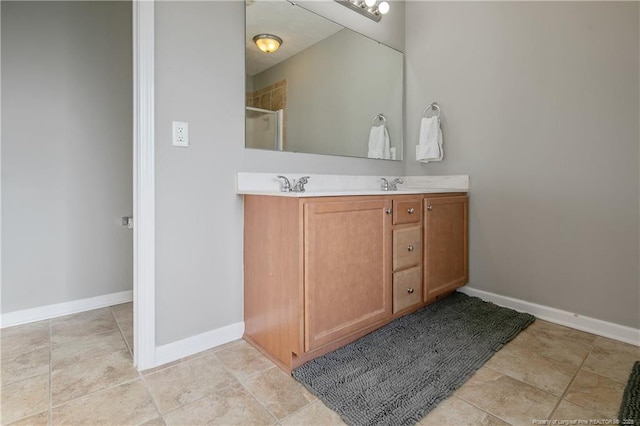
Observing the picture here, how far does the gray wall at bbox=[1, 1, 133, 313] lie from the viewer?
6.26ft

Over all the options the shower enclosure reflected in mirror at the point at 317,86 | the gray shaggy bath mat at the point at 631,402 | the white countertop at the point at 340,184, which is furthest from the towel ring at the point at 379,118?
the gray shaggy bath mat at the point at 631,402

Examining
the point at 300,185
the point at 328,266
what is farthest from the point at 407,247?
the point at 300,185

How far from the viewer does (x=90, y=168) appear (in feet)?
7.16

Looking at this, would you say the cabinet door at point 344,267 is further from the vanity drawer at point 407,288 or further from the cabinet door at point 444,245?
the cabinet door at point 444,245

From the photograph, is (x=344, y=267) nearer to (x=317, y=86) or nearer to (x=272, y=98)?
(x=272, y=98)

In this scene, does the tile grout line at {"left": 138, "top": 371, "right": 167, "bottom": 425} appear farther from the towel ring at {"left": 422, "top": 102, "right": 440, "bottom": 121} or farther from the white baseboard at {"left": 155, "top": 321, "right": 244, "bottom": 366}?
the towel ring at {"left": 422, "top": 102, "right": 440, "bottom": 121}

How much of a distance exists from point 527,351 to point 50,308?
2722mm

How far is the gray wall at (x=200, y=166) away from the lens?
1489 mm

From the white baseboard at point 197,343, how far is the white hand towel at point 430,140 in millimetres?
1698

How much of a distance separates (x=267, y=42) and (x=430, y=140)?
51.0 inches

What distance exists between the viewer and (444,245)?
2.10 meters

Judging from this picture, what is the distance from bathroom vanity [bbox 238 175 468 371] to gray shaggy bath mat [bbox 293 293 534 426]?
3.3 inches

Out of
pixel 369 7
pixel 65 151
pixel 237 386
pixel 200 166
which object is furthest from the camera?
A: pixel 369 7

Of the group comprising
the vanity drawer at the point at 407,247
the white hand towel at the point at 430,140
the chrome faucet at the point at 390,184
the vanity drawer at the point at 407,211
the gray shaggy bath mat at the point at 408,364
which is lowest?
the gray shaggy bath mat at the point at 408,364
